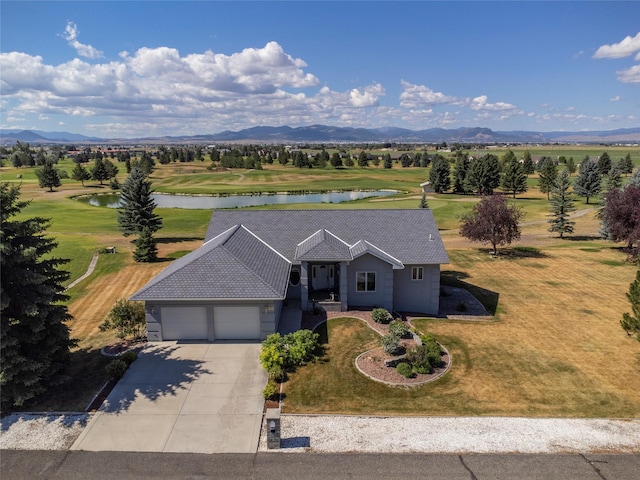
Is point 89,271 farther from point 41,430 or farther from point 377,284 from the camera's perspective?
point 377,284

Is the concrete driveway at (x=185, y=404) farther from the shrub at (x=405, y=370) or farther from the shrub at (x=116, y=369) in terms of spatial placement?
the shrub at (x=405, y=370)

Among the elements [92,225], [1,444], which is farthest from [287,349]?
[92,225]

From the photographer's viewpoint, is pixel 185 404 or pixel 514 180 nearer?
pixel 185 404

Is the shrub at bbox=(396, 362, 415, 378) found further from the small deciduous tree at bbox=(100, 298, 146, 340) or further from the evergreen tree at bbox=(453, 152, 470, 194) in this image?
the evergreen tree at bbox=(453, 152, 470, 194)

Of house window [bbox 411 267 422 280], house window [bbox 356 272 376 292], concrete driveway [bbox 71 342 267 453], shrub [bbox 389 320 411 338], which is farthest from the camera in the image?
house window [bbox 411 267 422 280]

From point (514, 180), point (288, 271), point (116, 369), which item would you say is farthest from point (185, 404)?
point (514, 180)

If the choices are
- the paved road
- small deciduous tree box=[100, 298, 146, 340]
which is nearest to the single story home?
small deciduous tree box=[100, 298, 146, 340]
